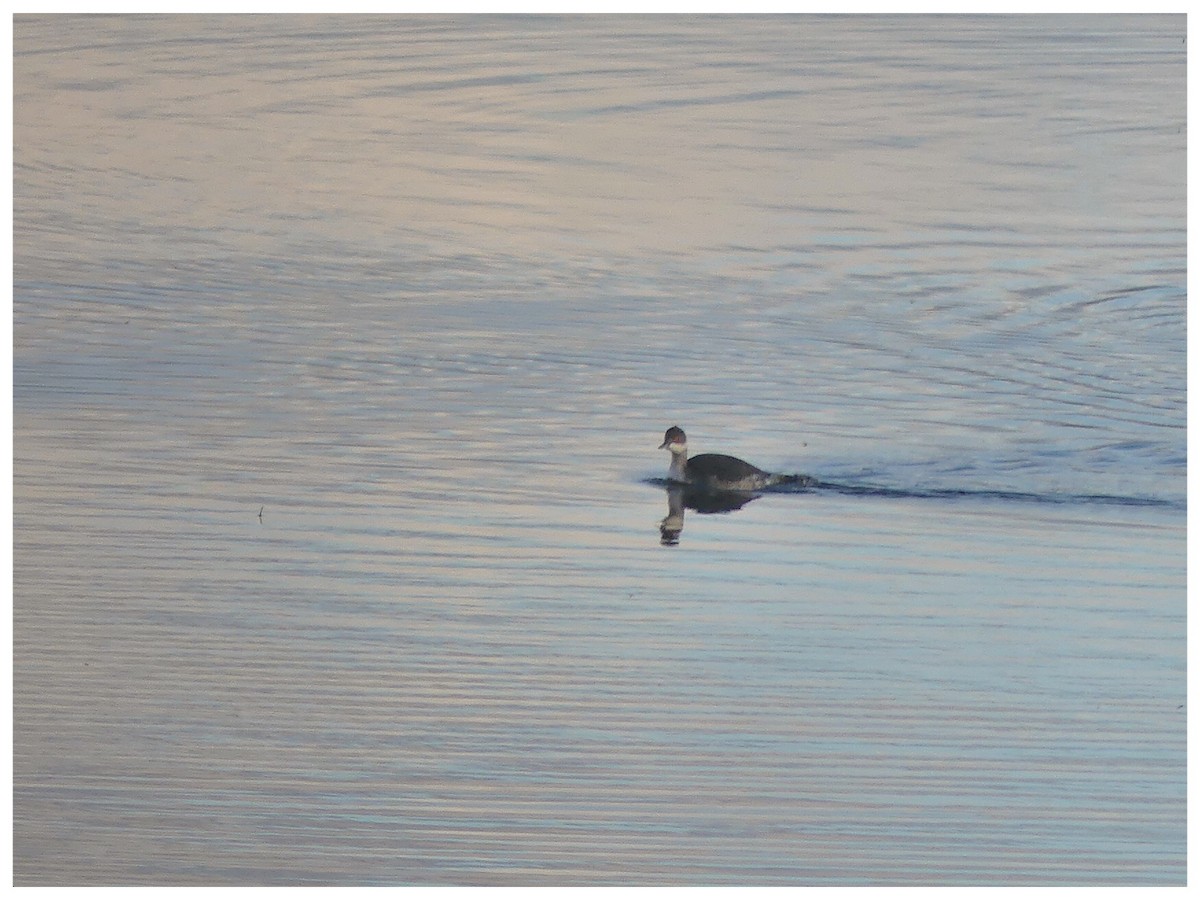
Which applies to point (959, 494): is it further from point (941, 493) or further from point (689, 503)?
point (689, 503)

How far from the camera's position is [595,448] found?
2484 mm

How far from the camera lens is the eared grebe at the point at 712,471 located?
241 cm

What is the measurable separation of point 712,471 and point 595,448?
0.66ft

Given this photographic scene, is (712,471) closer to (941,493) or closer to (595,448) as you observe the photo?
(595,448)

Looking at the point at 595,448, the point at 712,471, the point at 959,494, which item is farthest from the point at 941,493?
the point at 595,448

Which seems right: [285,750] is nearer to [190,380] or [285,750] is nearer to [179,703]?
[179,703]

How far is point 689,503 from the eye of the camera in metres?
2.43

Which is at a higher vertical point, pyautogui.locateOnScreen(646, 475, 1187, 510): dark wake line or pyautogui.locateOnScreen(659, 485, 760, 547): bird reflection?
pyautogui.locateOnScreen(646, 475, 1187, 510): dark wake line

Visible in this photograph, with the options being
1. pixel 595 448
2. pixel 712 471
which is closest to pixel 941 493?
pixel 712 471

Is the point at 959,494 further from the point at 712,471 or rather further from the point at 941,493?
the point at 712,471

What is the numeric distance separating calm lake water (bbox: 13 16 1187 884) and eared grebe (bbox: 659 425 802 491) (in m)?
0.03

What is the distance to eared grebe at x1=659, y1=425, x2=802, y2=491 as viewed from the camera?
7.92ft

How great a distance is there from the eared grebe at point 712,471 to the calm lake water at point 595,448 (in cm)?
3
